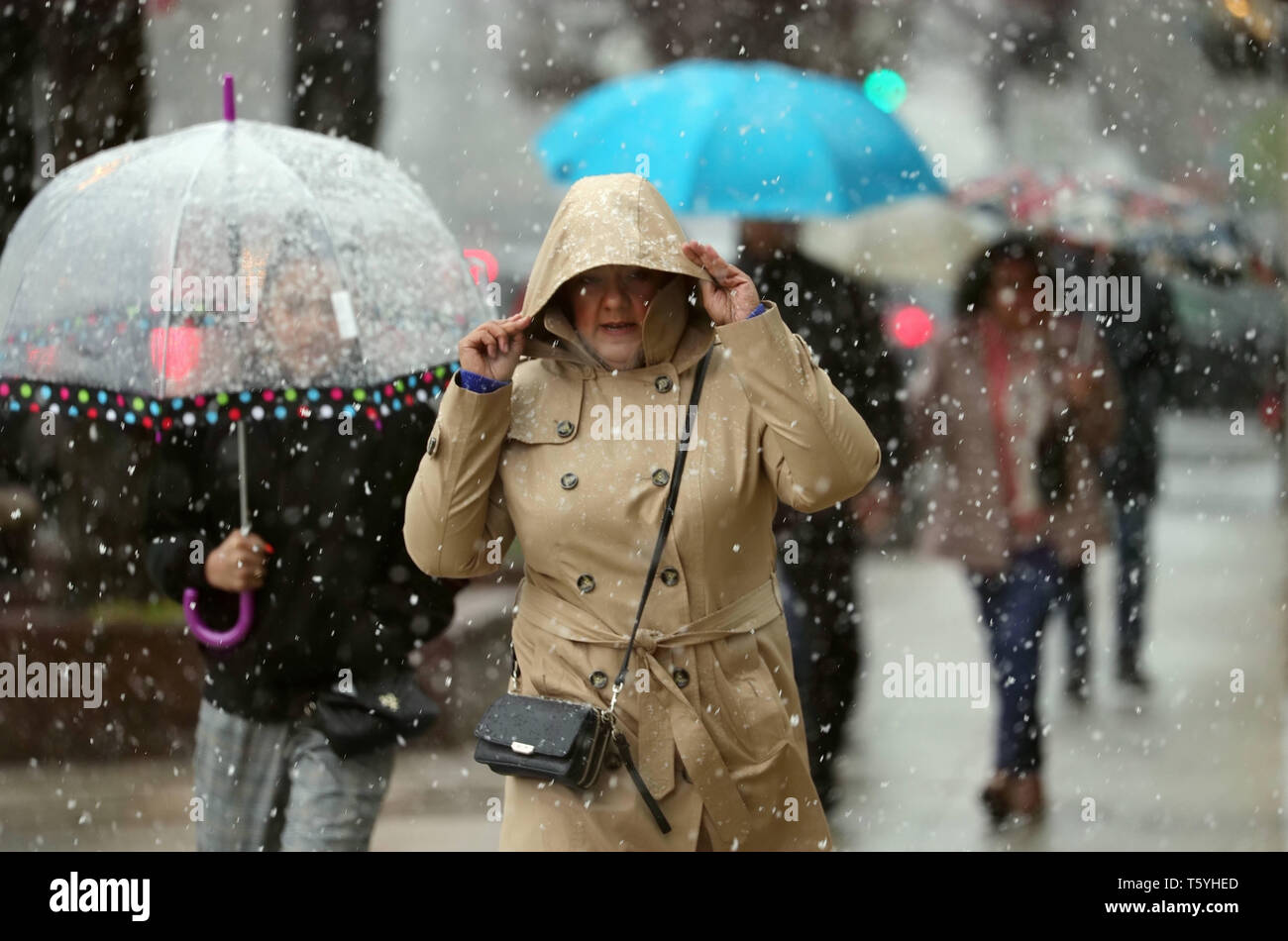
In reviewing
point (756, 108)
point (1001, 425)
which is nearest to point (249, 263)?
point (756, 108)

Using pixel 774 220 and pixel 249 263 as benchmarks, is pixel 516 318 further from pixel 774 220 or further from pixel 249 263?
pixel 774 220

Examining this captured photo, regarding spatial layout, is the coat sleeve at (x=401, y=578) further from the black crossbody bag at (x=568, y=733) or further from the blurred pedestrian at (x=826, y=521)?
the blurred pedestrian at (x=826, y=521)

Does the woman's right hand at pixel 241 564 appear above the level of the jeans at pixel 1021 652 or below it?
above

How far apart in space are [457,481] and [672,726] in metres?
0.67

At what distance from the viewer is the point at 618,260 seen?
3361mm

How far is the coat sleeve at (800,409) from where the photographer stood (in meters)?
3.28

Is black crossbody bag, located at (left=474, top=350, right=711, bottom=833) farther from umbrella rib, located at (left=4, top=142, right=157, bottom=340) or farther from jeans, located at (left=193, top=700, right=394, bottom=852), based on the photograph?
umbrella rib, located at (left=4, top=142, right=157, bottom=340)

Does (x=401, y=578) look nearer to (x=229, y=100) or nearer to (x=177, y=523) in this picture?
(x=177, y=523)

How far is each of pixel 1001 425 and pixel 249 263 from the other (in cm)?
276

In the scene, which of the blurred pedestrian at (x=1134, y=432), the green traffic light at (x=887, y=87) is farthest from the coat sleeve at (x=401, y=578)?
the green traffic light at (x=887, y=87)

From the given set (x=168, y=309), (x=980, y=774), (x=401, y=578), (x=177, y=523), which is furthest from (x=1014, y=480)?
(x=168, y=309)

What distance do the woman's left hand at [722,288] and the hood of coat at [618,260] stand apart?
0.03m

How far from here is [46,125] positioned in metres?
7.00

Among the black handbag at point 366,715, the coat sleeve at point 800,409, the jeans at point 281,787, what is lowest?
the jeans at point 281,787
